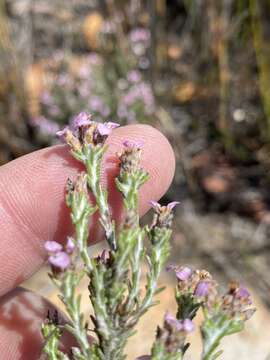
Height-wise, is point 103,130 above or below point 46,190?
above

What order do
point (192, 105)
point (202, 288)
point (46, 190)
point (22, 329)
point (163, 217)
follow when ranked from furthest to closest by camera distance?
point (192, 105) < point (22, 329) < point (46, 190) < point (163, 217) < point (202, 288)

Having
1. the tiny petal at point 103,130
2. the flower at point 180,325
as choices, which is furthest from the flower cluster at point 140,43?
the flower at point 180,325

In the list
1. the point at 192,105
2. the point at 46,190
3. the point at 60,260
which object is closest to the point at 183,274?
the point at 60,260

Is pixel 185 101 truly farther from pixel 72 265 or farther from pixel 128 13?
pixel 72 265

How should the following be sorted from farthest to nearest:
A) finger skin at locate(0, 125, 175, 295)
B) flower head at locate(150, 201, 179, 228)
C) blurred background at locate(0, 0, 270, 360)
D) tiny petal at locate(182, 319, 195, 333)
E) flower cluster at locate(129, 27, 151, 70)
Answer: flower cluster at locate(129, 27, 151, 70) → blurred background at locate(0, 0, 270, 360) → finger skin at locate(0, 125, 175, 295) → flower head at locate(150, 201, 179, 228) → tiny petal at locate(182, 319, 195, 333)

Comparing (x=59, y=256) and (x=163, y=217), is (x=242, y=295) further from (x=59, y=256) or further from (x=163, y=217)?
(x=59, y=256)

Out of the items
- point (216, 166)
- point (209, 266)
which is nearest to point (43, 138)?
point (216, 166)

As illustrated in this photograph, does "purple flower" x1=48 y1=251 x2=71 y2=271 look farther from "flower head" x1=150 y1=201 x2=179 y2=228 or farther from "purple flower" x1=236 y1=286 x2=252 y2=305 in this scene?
"purple flower" x1=236 y1=286 x2=252 y2=305

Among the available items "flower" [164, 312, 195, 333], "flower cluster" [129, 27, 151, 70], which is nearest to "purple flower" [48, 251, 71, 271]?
"flower" [164, 312, 195, 333]
